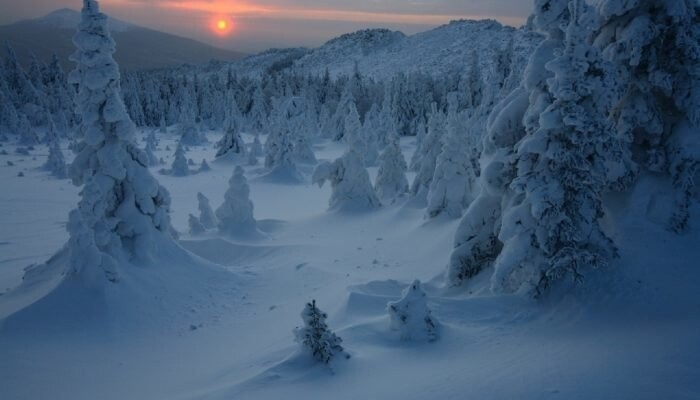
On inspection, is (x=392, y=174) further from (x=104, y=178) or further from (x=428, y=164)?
(x=104, y=178)

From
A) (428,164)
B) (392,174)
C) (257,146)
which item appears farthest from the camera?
(257,146)

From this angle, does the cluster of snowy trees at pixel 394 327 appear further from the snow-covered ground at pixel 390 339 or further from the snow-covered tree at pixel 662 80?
the snow-covered tree at pixel 662 80

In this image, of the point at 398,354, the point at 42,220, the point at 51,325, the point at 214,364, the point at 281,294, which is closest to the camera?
the point at 398,354

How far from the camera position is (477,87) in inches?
3073

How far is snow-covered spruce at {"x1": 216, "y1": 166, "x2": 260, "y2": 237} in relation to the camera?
75.0 ft

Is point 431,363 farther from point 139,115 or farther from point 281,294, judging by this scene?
point 139,115

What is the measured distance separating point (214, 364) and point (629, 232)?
1043cm

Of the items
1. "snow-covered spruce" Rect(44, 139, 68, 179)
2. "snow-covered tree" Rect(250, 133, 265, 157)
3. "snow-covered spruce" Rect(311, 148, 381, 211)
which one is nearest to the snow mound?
"snow-covered spruce" Rect(311, 148, 381, 211)

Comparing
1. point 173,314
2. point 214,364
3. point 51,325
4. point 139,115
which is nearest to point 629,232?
point 214,364

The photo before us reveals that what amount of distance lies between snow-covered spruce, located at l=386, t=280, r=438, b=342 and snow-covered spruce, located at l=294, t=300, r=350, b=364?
4.36ft

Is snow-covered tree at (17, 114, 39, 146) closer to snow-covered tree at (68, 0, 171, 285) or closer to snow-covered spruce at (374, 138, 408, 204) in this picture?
snow-covered spruce at (374, 138, 408, 204)

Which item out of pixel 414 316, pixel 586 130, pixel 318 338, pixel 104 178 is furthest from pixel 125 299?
pixel 586 130

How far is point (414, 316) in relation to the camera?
8906 millimetres

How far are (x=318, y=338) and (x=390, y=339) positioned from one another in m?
1.82
